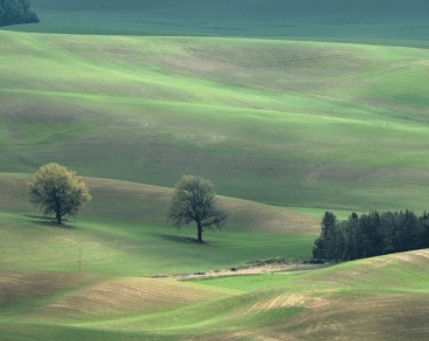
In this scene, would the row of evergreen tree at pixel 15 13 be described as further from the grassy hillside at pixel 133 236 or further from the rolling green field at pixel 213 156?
the grassy hillside at pixel 133 236

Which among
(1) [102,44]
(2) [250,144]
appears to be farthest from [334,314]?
(1) [102,44]

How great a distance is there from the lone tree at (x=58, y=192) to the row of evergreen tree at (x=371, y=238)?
14.7 meters

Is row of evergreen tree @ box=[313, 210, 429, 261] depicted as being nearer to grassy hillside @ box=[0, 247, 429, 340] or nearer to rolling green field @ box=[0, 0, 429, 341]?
rolling green field @ box=[0, 0, 429, 341]

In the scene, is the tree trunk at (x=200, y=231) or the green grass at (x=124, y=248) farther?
the tree trunk at (x=200, y=231)

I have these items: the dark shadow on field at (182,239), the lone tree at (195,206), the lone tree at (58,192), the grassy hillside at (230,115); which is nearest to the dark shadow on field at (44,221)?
the lone tree at (58,192)

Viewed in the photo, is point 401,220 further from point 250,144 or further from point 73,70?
point 73,70

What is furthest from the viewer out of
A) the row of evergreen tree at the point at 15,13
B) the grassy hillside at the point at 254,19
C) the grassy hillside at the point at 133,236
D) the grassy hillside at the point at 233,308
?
the grassy hillside at the point at 254,19

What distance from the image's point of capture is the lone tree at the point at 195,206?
8525 centimetres

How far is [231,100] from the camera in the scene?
130 meters

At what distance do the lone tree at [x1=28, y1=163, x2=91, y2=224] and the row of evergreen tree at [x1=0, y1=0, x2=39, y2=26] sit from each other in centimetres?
8678

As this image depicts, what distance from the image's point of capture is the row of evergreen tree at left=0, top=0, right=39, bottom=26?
16900cm

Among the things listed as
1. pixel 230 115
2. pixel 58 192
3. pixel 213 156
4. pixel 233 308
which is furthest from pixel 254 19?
pixel 233 308

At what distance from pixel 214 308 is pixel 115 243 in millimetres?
25476

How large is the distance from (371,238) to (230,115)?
4285 cm
